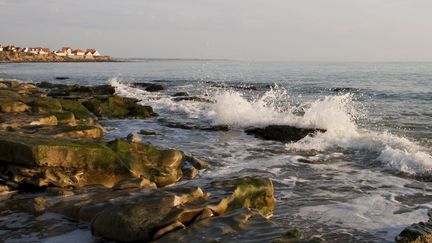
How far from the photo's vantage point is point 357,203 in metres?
7.42

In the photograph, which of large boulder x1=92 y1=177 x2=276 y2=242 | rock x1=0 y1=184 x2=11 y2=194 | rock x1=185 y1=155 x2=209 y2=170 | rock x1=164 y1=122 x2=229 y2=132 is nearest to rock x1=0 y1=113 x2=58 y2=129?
rock x1=0 y1=184 x2=11 y2=194

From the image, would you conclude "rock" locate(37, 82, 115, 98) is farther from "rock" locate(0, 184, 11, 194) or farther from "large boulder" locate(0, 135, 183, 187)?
"rock" locate(0, 184, 11, 194)

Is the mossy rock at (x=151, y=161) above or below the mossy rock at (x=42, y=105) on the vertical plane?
below

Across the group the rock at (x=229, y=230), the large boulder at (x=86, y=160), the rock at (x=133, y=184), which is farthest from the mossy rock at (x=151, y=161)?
the rock at (x=229, y=230)

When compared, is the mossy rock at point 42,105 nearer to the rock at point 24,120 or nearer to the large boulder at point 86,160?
the rock at point 24,120

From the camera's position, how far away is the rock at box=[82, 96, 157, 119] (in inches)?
694

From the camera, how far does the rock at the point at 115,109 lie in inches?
694

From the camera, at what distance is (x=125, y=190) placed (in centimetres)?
701

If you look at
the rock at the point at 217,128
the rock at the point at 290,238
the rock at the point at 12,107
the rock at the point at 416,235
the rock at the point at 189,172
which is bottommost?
the rock at the point at 217,128

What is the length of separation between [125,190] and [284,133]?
733 centimetres

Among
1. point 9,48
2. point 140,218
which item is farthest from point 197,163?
point 9,48

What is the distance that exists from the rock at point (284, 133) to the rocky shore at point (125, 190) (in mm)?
4041

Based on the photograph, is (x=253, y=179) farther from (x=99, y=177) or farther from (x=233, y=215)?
(x=99, y=177)

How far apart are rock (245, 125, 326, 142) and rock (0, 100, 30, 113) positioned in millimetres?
6822
